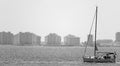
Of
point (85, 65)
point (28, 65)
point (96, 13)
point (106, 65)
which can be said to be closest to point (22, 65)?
point (28, 65)

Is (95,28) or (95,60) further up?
(95,28)

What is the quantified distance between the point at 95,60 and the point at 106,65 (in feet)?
11.3

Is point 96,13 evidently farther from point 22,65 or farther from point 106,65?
point 22,65

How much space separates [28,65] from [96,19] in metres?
17.0

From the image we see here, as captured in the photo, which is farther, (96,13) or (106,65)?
(96,13)

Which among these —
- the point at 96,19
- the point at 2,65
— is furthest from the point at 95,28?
the point at 2,65

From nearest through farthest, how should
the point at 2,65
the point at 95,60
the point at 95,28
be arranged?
the point at 2,65 < the point at 95,60 < the point at 95,28

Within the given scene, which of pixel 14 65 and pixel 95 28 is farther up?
pixel 95 28

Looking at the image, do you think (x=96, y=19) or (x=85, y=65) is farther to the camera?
(x=96, y=19)

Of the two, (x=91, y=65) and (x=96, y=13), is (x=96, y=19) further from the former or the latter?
(x=91, y=65)

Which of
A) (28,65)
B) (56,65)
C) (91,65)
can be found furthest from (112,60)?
(28,65)

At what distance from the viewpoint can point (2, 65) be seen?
166 feet

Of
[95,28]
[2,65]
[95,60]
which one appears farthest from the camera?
[95,28]

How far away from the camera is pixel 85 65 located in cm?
5322
